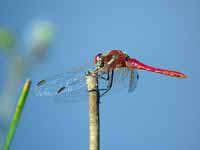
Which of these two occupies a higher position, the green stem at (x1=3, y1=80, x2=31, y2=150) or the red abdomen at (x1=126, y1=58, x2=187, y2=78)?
the red abdomen at (x1=126, y1=58, x2=187, y2=78)

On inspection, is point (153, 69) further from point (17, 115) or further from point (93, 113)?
point (17, 115)

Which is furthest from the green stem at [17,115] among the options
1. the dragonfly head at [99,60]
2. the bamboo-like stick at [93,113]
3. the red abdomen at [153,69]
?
the red abdomen at [153,69]

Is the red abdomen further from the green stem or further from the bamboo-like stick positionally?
the green stem

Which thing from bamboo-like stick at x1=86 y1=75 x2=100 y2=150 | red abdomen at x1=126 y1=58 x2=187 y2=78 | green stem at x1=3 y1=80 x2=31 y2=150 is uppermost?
red abdomen at x1=126 y1=58 x2=187 y2=78

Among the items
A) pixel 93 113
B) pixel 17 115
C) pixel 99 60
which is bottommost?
pixel 17 115

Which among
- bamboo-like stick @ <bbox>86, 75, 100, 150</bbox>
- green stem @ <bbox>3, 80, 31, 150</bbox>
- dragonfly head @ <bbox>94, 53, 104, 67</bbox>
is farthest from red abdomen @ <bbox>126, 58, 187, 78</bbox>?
green stem @ <bbox>3, 80, 31, 150</bbox>

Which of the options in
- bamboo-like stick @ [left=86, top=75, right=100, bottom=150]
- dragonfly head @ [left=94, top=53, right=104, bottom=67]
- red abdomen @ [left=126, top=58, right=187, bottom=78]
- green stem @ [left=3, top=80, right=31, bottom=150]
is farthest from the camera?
red abdomen @ [left=126, top=58, right=187, bottom=78]

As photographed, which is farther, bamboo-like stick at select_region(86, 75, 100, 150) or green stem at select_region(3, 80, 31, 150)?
bamboo-like stick at select_region(86, 75, 100, 150)

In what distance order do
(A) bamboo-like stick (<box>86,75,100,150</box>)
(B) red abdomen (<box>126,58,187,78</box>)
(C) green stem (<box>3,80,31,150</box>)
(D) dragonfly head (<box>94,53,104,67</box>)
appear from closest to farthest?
(C) green stem (<box>3,80,31,150</box>) < (A) bamboo-like stick (<box>86,75,100,150</box>) < (D) dragonfly head (<box>94,53,104,67</box>) < (B) red abdomen (<box>126,58,187,78</box>)

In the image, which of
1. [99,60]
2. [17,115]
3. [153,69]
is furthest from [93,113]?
[153,69]

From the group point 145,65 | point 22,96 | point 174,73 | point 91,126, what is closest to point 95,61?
point 145,65
